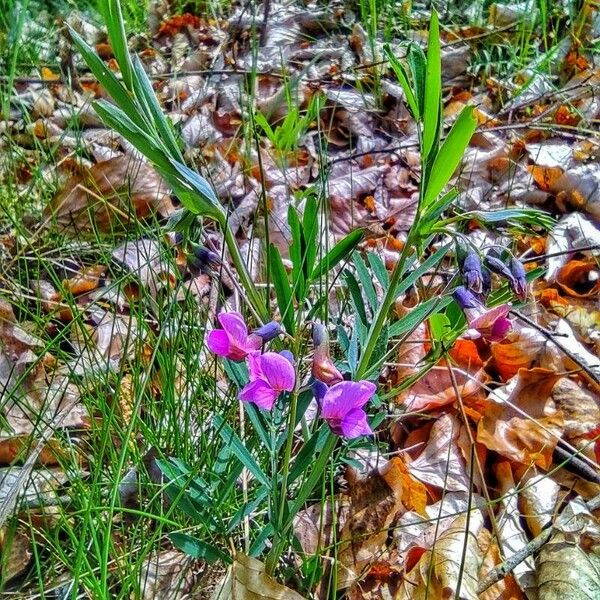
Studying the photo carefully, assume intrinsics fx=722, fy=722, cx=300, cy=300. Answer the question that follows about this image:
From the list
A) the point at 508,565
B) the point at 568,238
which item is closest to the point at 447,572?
the point at 508,565

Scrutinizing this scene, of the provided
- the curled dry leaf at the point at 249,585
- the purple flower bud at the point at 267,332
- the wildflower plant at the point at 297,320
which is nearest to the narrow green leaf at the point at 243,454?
the wildflower plant at the point at 297,320

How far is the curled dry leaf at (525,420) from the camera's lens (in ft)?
4.77

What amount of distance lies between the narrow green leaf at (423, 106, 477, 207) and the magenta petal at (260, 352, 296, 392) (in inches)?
11.3

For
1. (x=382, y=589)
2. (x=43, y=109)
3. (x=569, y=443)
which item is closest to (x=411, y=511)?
(x=382, y=589)

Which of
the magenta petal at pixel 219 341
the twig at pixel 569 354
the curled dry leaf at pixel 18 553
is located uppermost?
the magenta petal at pixel 219 341

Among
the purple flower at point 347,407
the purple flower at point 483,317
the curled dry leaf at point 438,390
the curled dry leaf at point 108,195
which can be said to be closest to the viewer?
the purple flower at point 347,407

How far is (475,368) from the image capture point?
166 cm

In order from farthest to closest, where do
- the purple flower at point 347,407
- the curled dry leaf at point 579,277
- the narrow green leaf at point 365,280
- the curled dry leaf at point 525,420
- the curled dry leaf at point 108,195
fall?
the curled dry leaf at point 108,195 → the curled dry leaf at point 579,277 → the curled dry leaf at point 525,420 → the narrow green leaf at point 365,280 → the purple flower at point 347,407

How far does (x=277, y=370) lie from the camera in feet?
2.76

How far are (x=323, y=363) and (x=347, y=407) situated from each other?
59 millimetres

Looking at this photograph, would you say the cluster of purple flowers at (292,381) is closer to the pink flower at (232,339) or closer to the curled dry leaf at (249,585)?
the pink flower at (232,339)

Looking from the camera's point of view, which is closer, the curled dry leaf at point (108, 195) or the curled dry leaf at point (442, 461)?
the curled dry leaf at point (442, 461)

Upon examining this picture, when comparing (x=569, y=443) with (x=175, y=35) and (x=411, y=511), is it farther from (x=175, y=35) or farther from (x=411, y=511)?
(x=175, y=35)

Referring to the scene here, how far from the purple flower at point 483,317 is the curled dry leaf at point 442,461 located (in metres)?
0.52
